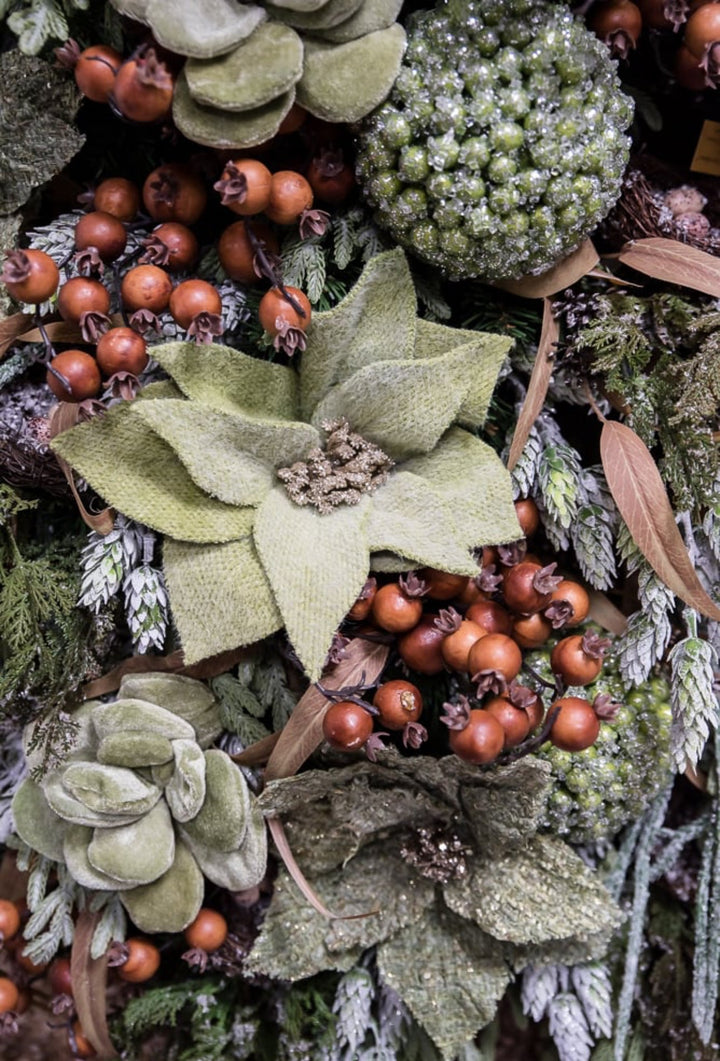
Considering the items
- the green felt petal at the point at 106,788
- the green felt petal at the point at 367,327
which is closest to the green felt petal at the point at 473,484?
the green felt petal at the point at 367,327

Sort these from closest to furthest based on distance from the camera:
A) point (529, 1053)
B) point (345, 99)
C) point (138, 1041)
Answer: point (345, 99), point (138, 1041), point (529, 1053)

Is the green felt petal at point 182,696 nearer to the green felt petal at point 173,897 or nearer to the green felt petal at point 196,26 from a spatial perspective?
the green felt petal at point 173,897

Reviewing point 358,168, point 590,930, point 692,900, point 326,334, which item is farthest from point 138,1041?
point 358,168

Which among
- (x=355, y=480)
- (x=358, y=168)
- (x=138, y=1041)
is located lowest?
(x=138, y=1041)

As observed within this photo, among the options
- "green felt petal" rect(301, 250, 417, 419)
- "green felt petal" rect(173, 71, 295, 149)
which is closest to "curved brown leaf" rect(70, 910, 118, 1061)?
"green felt petal" rect(301, 250, 417, 419)

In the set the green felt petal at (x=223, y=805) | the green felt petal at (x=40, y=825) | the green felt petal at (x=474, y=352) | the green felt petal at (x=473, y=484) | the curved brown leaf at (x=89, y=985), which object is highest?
the green felt petal at (x=474, y=352)

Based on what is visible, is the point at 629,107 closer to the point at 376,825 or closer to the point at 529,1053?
the point at 376,825
